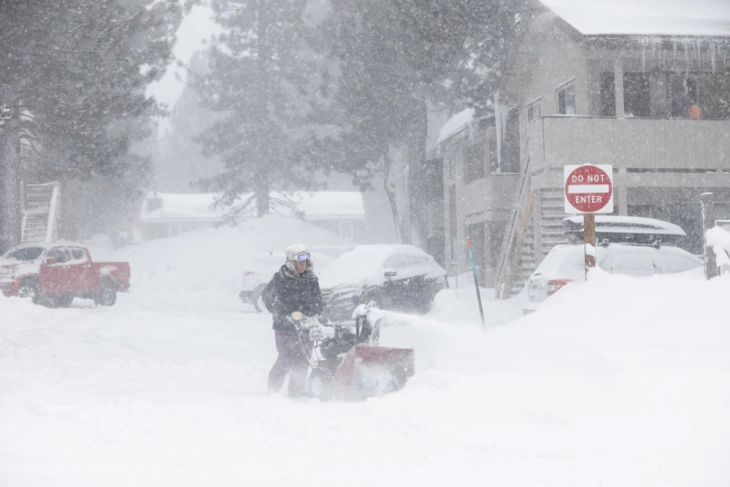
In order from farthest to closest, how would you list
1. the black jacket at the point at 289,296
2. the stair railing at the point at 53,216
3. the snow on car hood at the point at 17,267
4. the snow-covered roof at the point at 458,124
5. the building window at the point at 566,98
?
the stair railing at the point at 53,216 → the snow-covered roof at the point at 458,124 → the building window at the point at 566,98 → the snow on car hood at the point at 17,267 → the black jacket at the point at 289,296

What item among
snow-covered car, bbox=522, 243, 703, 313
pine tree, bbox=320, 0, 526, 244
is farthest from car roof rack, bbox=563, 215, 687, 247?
pine tree, bbox=320, 0, 526, 244

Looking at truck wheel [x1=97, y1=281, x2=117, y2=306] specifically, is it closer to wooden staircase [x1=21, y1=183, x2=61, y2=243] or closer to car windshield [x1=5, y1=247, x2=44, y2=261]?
car windshield [x1=5, y1=247, x2=44, y2=261]

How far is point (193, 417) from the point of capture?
7.14 m

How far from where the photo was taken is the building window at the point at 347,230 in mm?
56925

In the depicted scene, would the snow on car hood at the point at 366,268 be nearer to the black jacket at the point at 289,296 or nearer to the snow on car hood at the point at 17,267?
the snow on car hood at the point at 17,267

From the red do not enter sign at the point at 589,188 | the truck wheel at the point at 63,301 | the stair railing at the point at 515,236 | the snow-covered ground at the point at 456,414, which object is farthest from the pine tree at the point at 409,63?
the snow-covered ground at the point at 456,414

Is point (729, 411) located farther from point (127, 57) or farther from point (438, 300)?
point (127, 57)

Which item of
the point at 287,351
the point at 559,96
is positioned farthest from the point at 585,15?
the point at 287,351

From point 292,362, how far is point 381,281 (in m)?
8.89

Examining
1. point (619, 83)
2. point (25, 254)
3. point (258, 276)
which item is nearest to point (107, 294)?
point (25, 254)

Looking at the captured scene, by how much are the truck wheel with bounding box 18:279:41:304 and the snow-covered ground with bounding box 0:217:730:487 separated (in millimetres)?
9241

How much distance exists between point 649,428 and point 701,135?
1485cm

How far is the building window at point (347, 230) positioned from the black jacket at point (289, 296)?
4775 cm

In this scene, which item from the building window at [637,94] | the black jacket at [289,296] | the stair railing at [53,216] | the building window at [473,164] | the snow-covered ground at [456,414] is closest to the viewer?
the snow-covered ground at [456,414]
